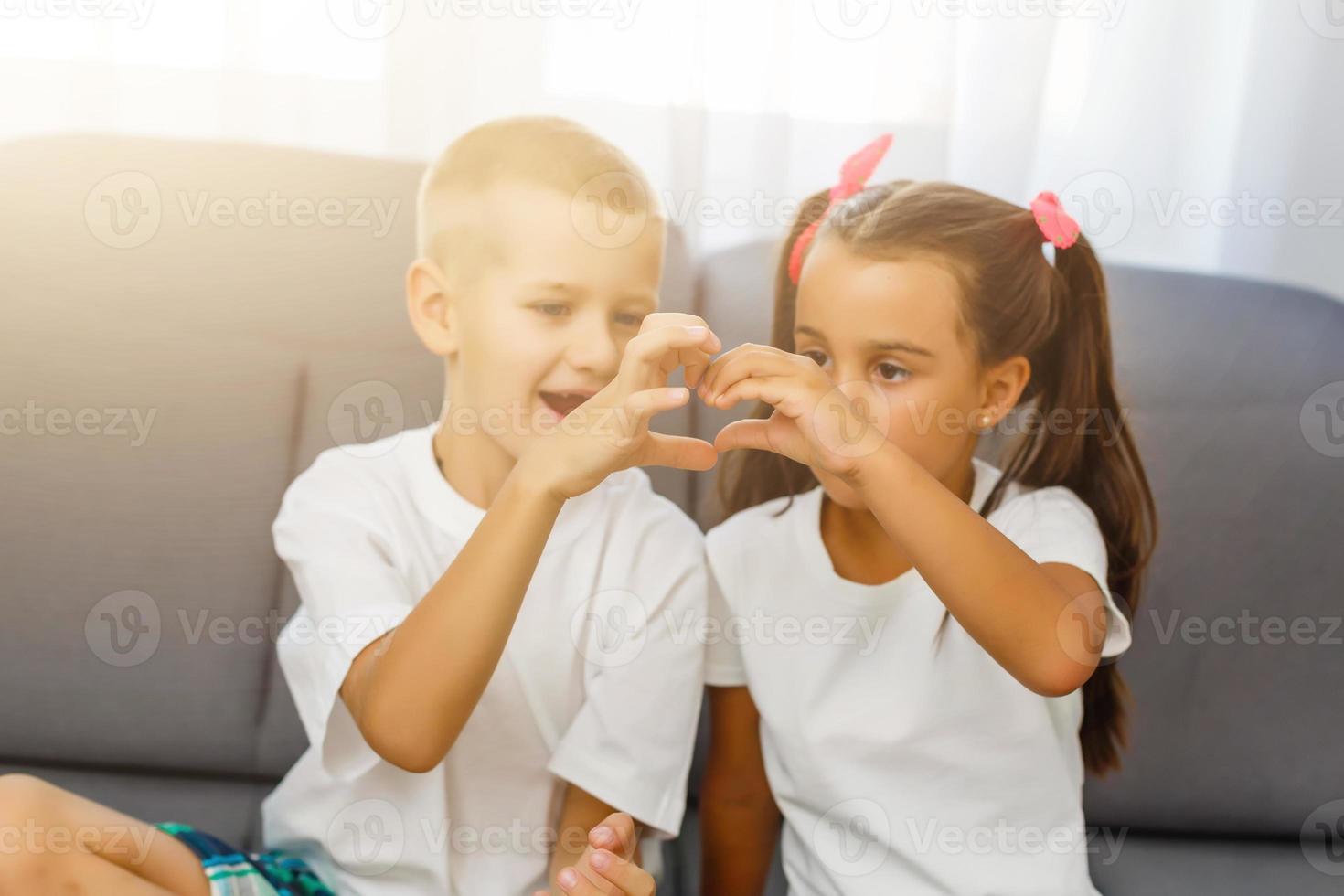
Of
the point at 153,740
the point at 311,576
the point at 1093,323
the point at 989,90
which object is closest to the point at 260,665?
the point at 153,740

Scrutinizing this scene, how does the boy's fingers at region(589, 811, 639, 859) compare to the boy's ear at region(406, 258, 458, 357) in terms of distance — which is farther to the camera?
the boy's ear at region(406, 258, 458, 357)

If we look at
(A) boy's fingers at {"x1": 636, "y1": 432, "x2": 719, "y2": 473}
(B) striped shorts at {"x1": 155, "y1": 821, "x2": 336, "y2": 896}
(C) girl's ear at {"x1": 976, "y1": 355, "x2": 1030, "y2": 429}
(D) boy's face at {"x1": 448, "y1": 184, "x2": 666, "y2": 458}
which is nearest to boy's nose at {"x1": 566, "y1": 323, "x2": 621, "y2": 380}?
(D) boy's face at {"x1": 448, "y1": 184, "x2": 666, "y2": 458}

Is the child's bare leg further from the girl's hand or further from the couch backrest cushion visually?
the girl's hand

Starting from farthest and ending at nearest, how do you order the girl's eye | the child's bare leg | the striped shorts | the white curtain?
the white curtain → the girl's eye → the striped shorts → the child's bare leg

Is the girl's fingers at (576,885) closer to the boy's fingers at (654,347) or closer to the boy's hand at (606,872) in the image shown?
the boy's hand at (606,872)

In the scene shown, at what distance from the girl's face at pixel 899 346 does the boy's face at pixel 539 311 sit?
0.18m

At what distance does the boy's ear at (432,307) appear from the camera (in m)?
1.08

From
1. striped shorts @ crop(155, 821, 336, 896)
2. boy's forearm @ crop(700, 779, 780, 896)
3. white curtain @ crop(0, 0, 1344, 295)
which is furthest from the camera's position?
white curtain @ crop(0, 0, 1344, 295)

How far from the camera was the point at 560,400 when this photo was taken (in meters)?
1.04

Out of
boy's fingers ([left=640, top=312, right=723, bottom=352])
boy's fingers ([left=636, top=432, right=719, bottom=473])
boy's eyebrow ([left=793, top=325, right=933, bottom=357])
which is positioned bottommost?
boy's fingers ([left=636, top=432, right=719, bottom=473])

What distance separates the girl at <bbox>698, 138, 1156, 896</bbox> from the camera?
3.24 feet

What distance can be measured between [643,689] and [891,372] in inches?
14.0

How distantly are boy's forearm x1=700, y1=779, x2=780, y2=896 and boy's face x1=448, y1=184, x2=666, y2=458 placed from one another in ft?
1.35

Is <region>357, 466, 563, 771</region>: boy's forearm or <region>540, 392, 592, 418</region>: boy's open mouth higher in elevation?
<region>540, 392, 592, 418</region>: boy's open mouth
